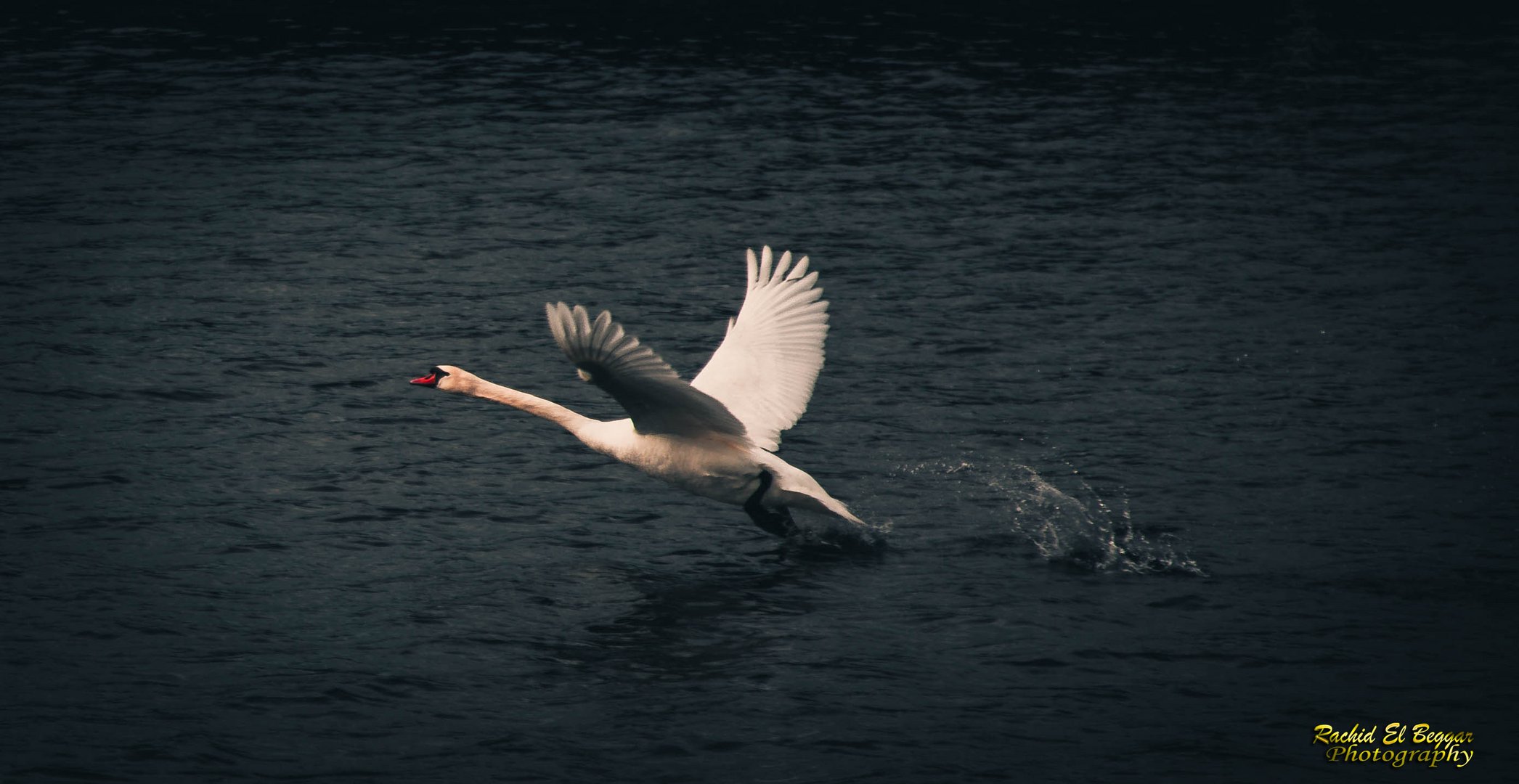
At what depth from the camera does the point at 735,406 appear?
53.3 ft

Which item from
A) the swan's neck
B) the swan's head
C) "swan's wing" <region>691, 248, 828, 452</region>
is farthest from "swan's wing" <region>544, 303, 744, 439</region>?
the swan's head

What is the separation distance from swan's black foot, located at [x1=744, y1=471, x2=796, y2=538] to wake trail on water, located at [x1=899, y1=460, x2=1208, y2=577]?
2.00m

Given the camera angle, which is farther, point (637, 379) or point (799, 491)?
point (799, 491)

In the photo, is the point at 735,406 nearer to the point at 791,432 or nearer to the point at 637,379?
the point at 637,379

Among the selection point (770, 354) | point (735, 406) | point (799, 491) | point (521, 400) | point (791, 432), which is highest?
point (770, 354)

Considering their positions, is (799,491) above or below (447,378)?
below

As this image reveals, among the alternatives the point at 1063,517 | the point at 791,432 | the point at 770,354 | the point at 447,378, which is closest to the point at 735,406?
the point at 770,354

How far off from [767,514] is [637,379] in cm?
270

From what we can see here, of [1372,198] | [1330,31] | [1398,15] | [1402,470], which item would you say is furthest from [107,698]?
[1398,15]

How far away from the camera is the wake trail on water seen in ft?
51.3

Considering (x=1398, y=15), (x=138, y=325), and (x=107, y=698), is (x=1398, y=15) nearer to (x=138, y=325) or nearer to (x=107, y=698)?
(x=138, y=325)

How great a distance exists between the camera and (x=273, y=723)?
12.8 meters

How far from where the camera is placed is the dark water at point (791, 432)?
1309 centimetres

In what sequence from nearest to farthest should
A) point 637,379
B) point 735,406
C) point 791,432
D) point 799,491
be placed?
point 637,379
point 799,491
point 735,406
point 791,432
